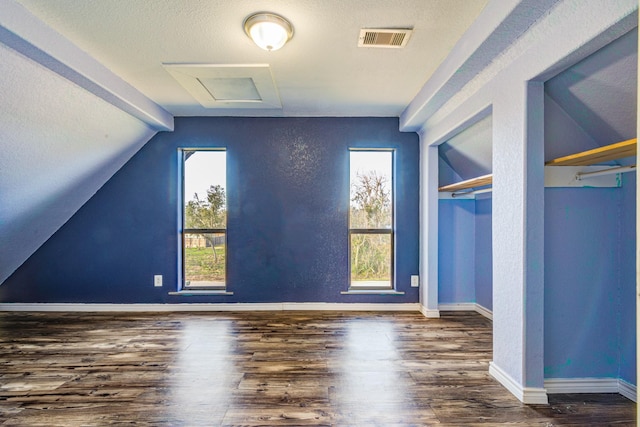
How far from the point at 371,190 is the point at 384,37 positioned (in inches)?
81.7

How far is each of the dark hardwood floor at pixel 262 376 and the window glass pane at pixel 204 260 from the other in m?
0.62

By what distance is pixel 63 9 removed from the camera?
190cm

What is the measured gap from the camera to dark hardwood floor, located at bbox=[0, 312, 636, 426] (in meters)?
1.89

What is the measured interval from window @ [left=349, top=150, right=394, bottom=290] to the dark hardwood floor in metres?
0.65

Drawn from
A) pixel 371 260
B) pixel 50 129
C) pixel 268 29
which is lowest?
Result: pixel 371 260

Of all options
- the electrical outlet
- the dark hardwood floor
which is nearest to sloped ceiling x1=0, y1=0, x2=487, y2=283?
the dark hardwood floor

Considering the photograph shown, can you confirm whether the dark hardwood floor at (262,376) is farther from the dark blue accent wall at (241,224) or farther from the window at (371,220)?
the window at (371,220)

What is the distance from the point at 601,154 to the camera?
170 centimetres

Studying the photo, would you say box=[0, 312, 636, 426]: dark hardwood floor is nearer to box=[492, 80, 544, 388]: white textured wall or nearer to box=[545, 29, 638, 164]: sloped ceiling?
box=[492, 80, 544, 388]: white textured wall

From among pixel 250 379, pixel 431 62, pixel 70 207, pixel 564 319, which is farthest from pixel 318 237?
pixel 70 207

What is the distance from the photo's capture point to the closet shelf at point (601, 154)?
1524 mm

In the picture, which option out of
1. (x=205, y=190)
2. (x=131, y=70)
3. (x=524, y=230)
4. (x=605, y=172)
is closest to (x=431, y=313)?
(x=524, y=230)

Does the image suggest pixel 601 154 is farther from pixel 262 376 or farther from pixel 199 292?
pixel 199 292

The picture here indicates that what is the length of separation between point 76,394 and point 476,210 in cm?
418
